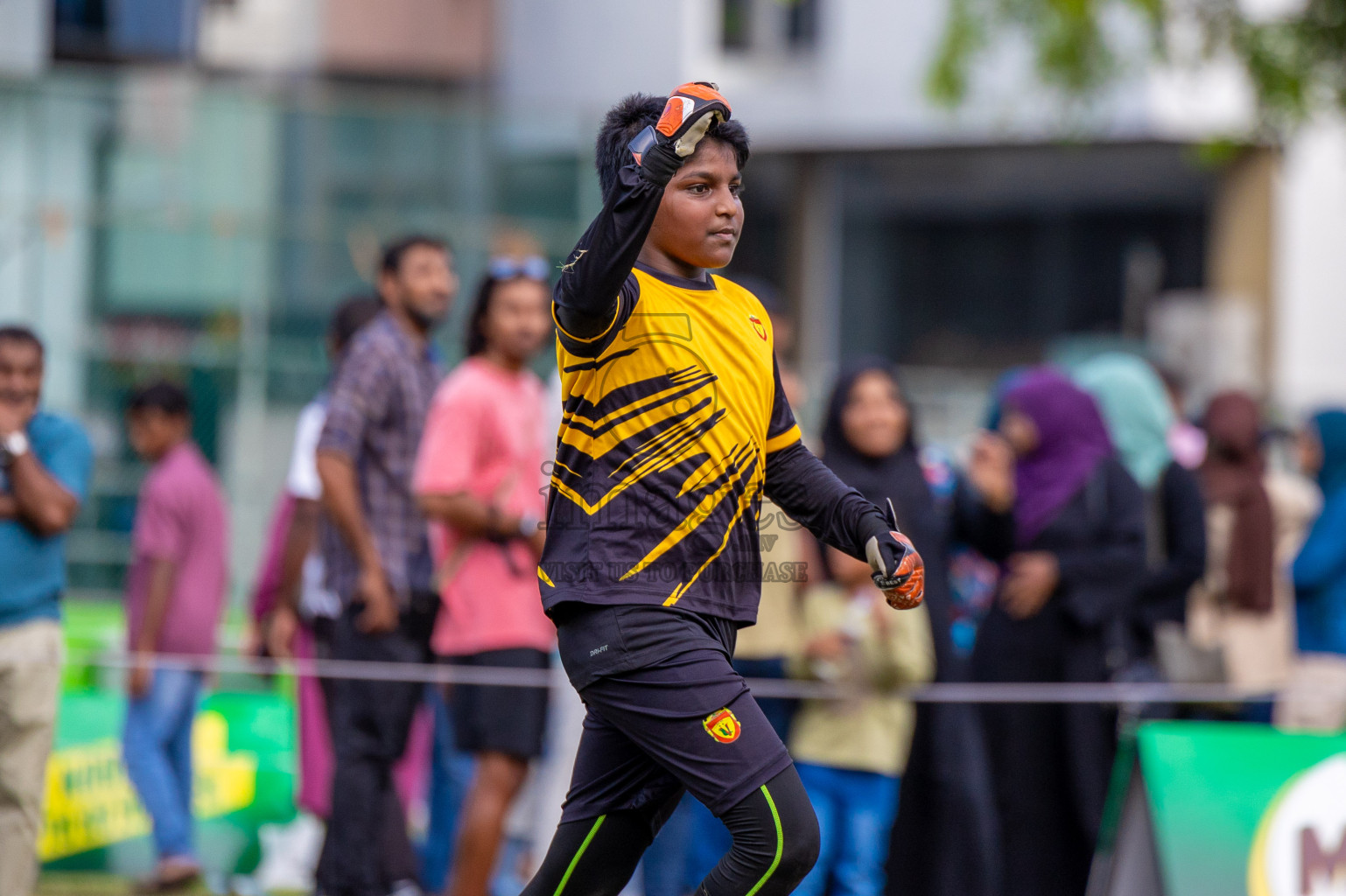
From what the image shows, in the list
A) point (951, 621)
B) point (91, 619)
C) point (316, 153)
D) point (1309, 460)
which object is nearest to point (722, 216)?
point (951, 621)

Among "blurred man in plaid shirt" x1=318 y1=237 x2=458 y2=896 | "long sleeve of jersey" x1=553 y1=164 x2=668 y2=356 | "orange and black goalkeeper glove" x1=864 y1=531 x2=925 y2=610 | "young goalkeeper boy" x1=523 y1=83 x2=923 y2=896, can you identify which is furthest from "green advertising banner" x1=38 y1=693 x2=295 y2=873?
"long sleeve of jersey" x1=553 y1=164 x2=668 y2=356

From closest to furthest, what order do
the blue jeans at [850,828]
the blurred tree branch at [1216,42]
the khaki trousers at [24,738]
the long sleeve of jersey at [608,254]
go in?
the long sleeve of jersey at [608,254], the khaki trousers at [24,738], the blue jeans at [850,828], the blurred tree branch at [1216,42]

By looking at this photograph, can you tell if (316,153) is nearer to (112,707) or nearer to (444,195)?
(444,195)

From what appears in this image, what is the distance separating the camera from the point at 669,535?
11.4 ft

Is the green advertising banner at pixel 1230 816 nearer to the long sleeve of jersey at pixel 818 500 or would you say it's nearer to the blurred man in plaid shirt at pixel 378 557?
the long sleeve of jersey at pixel 818 500

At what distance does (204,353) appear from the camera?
14.6 meters

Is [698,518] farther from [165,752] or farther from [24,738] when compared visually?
[165,752]

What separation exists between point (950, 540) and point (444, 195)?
11334mm

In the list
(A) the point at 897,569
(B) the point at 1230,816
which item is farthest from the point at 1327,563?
(A) the point at 897,569

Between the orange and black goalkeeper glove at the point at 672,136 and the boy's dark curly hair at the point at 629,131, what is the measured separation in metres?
0.16

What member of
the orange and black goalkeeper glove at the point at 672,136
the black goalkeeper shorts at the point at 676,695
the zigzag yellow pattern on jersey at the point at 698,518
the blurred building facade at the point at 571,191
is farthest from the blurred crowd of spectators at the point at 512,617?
the blurred building facade at the point at 571,191

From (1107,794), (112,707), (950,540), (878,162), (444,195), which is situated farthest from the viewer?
(878,162)

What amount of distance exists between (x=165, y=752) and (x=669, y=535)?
410 centimetres

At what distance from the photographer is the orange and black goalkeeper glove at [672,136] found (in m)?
3.19
